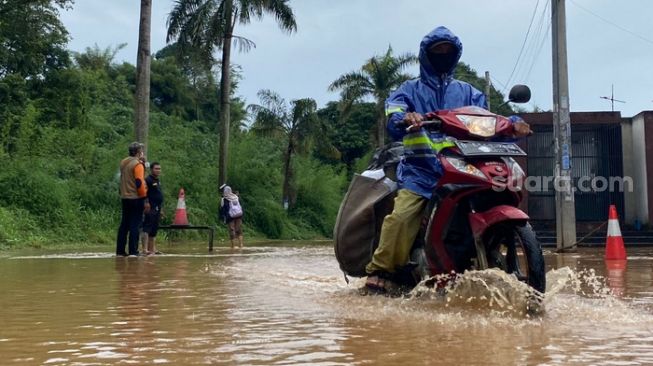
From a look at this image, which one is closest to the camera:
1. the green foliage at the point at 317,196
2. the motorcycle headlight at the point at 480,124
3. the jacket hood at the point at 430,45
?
the motorcycle headlight at the point at 480,124

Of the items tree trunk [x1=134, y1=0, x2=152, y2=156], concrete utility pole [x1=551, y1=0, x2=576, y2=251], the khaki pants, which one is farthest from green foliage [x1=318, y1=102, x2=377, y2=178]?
the khaki pants

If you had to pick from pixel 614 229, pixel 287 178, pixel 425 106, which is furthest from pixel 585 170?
pixel 425 106

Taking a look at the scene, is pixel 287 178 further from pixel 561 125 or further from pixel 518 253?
pixel 518 253

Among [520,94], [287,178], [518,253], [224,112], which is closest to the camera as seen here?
[518,253]

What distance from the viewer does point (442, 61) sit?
5336 millimetres

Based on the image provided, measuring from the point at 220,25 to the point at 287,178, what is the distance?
9123mm

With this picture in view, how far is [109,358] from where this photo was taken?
3.26m

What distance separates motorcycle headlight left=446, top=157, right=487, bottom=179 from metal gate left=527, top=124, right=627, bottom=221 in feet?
57.7

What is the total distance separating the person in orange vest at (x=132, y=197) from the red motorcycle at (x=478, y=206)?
646 centimetres

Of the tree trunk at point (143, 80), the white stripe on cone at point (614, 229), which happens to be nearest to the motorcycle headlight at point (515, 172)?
the white stripe on cone at point (614, 229)

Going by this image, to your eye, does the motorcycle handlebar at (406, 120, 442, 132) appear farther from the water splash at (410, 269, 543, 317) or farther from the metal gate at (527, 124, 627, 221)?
the metal gate at (527, 124, 627, 221)

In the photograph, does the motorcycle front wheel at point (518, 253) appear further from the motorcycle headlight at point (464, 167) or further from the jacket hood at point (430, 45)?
the jacket hood at point (430, 45)

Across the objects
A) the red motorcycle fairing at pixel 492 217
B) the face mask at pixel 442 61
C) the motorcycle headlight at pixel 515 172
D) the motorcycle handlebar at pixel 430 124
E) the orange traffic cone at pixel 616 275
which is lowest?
the orange traffic cone at pixel 616 275

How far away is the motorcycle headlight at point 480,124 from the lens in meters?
4.72
